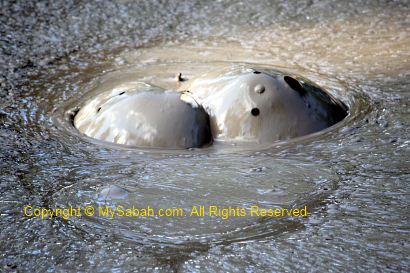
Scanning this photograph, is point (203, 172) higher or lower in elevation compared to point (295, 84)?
lower

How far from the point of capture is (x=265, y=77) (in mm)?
2832

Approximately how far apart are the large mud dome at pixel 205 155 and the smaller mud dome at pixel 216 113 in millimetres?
66

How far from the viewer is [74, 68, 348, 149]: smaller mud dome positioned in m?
2.69

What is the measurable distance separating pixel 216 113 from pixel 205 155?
0.83 feet

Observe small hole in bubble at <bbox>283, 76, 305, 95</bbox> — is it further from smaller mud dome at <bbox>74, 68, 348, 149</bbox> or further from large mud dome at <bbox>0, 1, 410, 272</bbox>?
large mud dome at <bbox>0, 1, 410, 272</bbox>

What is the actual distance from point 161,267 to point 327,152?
38.7 inches

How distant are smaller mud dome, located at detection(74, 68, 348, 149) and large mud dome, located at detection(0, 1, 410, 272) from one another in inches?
2.6

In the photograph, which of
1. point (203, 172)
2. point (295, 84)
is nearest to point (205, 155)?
point (203, 172)

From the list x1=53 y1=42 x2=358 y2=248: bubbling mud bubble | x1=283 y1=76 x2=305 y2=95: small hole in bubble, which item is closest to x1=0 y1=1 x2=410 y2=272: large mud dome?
x1=53 y1=42 x2=358 y2=248: bubbling mud bubble

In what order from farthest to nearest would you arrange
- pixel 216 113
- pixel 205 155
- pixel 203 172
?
pixel 216 113, pixel 205 155, pixel 203 172

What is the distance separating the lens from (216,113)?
2781 mm

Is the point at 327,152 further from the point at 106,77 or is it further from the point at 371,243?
the point at 106,77

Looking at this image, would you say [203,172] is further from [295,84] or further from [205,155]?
[295,84]

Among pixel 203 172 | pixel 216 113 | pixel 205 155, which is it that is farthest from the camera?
pixel 216 113
